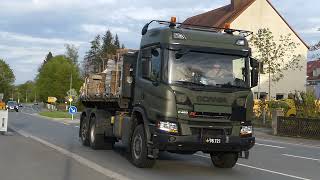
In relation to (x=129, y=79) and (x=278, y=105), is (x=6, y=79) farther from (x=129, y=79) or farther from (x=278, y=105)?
(x=129, y=79)

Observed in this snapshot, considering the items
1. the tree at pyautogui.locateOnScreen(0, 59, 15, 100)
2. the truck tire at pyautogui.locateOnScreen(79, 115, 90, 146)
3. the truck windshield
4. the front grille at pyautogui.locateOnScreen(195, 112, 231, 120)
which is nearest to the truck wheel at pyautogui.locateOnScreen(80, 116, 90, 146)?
the truck tire at pyautogui.locateOnScreen(79, 115, 90, 146)

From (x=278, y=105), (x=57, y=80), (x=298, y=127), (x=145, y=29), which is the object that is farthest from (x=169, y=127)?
(x=57, y=80)

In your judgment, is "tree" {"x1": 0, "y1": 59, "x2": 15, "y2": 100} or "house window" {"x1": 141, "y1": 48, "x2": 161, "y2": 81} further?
"tree" {"x1": 0, "y1": 59, "x2": 15, "y2": 100}

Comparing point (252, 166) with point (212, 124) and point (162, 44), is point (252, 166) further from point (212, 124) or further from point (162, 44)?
point (162, 44)

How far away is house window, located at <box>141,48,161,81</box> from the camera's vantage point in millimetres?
12328

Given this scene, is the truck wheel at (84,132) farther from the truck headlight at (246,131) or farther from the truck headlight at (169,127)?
the truck headlight at (246,131)

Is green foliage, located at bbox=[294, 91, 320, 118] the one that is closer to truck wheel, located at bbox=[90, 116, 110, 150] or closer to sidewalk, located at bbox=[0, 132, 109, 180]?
truck wheel, located at bbox=[90, 116, 110, 150]

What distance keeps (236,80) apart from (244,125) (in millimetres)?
1008

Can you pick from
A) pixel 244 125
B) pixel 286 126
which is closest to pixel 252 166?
pixel 244 125

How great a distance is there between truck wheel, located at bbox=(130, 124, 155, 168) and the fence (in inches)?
723

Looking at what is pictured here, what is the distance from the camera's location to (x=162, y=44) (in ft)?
40.3

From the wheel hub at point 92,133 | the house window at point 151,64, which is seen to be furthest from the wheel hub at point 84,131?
the house window at point 151,64

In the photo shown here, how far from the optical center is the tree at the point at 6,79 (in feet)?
549

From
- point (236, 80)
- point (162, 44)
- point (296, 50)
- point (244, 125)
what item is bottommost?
point (244, 125)
